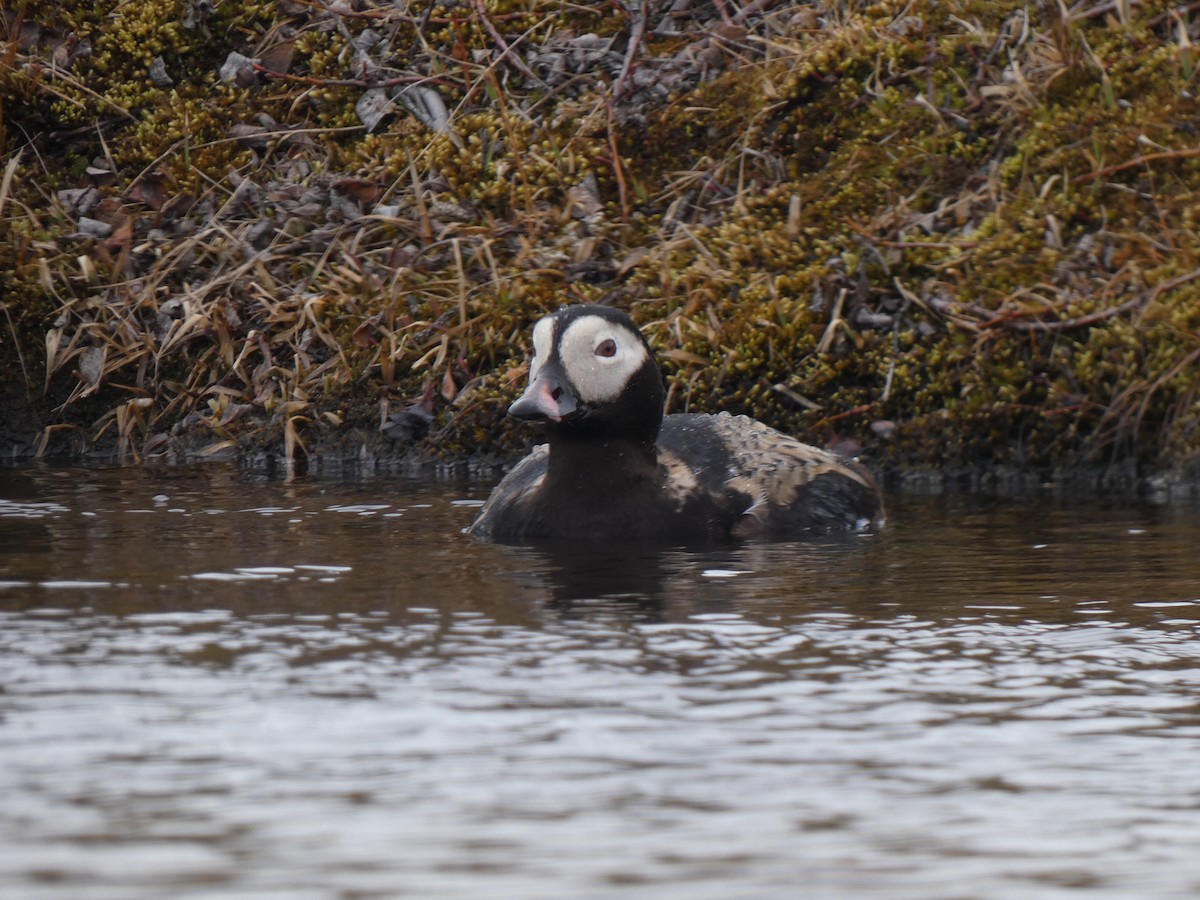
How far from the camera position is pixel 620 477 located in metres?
7.46

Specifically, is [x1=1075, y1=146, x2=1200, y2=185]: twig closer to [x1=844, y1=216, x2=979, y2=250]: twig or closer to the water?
[x1=844, y1=216, x2=979, y2=250]: twig

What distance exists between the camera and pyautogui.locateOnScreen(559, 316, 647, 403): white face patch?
7.50 metres

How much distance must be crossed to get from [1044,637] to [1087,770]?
1.47 m

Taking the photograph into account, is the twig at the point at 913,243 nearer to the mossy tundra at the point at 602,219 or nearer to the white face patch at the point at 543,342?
the mossy tundra at the point at 602,219

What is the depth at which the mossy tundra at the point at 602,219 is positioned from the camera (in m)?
9.50

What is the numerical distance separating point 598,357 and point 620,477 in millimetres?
480

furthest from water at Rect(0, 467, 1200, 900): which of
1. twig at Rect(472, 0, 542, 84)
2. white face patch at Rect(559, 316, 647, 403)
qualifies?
twig at Rect(472, 0, 542, 84)

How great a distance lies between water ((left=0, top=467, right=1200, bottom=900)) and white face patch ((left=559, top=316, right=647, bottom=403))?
787 millimetres

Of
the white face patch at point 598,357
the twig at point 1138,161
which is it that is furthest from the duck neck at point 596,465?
the twig at point 1138,161

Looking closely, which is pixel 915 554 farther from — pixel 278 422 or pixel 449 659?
pixel 278 422

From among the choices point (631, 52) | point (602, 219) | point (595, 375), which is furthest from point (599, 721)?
point (631, 52)

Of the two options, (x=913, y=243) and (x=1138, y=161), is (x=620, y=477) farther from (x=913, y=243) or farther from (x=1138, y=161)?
(x=1138, y=161)

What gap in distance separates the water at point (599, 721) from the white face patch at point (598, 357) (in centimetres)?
79

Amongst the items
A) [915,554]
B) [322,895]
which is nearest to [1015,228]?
[915,554]
